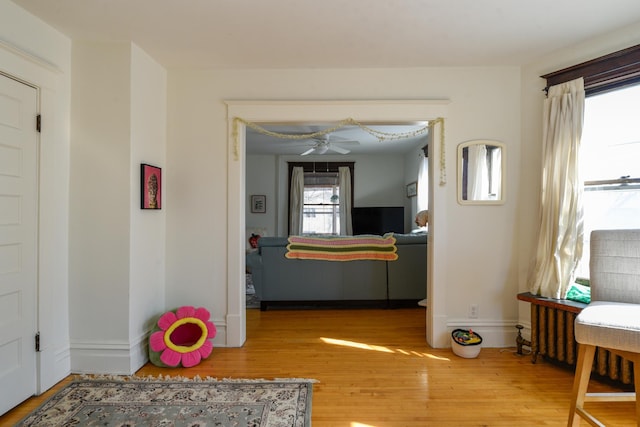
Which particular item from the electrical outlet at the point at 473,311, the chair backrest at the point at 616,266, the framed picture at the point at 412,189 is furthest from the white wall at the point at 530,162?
the framed picture at the point at 412,189

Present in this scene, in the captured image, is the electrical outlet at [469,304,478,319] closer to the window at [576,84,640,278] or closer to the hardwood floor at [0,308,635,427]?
the hardwood floor at [0,308,635,427]

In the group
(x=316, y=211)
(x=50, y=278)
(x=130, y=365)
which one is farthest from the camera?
(x=316, y=211)

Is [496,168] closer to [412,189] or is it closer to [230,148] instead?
[230,148]

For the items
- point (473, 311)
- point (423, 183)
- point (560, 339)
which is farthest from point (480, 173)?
point (423, 183)

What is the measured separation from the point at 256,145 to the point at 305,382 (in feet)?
17.0

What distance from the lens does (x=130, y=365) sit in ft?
8.07

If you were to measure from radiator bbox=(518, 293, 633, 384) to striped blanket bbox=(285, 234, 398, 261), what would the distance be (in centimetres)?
160

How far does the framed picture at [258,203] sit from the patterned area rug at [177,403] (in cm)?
548

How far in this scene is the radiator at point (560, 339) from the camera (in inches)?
86.1

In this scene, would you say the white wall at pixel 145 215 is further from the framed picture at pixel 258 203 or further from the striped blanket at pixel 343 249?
the framed picture at pixel 258 203

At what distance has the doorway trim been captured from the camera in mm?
2916

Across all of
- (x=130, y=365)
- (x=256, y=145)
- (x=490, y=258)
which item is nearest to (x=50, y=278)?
(x=130, y=365)

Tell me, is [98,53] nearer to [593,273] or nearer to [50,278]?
[50,278]

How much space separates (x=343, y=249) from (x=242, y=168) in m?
1.69
